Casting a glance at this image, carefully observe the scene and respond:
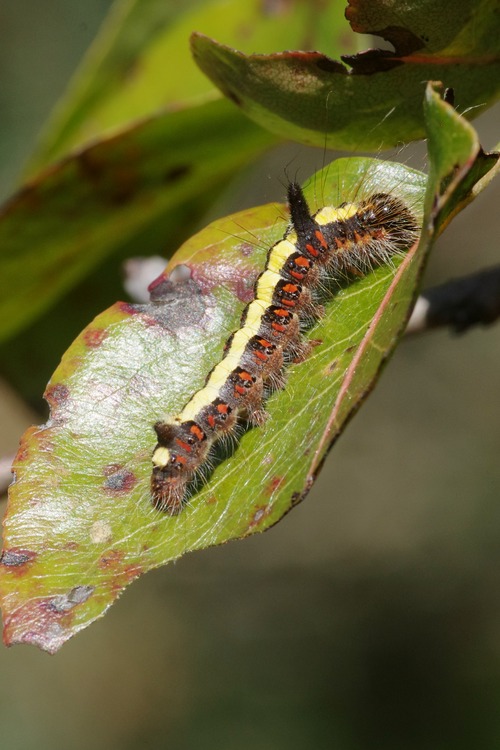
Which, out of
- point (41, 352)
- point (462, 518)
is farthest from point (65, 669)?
point (41, 352)

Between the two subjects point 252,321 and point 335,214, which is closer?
point 252,321

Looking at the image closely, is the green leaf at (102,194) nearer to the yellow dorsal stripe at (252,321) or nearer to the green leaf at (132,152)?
the green leaf at (132,152)

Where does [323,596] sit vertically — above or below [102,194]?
below

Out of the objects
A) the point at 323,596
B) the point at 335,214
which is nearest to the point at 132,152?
the point at 335,214

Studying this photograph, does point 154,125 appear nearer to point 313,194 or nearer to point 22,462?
point 313,194

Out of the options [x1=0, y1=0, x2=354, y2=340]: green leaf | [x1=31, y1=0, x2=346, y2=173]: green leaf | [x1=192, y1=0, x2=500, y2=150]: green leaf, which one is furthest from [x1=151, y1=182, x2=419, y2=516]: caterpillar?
[x1=31, y1=0, x2=346, y2=173]: green leaf

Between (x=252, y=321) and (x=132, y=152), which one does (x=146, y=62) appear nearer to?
(x=132, y=152)

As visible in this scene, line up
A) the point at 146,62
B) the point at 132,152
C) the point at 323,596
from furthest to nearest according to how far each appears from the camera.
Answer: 1. the point at 323,596
2. the point at 146,62
3. the point at 132,152

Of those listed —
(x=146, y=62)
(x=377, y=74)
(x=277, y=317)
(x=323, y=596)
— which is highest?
(x=146, y=62)

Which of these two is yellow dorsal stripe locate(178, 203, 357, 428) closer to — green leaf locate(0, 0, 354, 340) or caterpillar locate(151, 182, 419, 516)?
caterpillar locate(151, 182, 419, 516)
